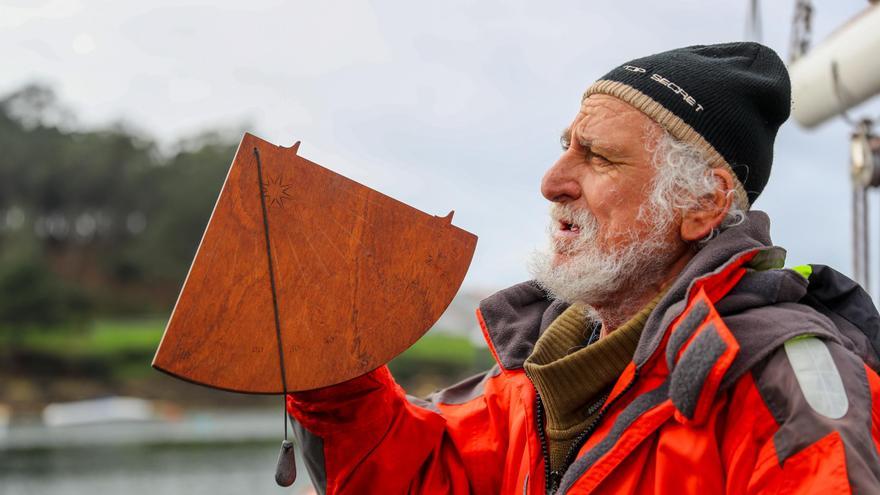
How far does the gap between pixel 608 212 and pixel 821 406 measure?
0.73m

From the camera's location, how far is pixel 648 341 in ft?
6.74

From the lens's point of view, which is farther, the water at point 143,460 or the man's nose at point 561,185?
the water at point 143,460

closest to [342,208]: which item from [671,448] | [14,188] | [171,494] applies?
[671,448]

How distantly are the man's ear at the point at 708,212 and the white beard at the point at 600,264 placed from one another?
0.05 m

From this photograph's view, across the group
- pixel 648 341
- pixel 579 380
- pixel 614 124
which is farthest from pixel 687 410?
pixel 614 124

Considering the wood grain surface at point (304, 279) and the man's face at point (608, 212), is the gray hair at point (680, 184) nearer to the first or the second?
the man's face at point (608, 212)

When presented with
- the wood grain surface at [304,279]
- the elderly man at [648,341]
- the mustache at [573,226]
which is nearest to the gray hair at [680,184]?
the elderly man at [648,341]

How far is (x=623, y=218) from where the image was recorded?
233 cm

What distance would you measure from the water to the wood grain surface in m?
13.1

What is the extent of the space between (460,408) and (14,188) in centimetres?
5912

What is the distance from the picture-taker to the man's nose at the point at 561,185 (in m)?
2.37

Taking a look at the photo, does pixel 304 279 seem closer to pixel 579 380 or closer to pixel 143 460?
pixel 579 380

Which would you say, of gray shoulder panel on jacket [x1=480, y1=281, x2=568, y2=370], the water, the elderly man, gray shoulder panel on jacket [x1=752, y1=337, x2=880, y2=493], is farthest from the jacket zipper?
the water

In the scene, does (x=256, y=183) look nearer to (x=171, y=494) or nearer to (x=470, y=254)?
(x=470, y=254)
